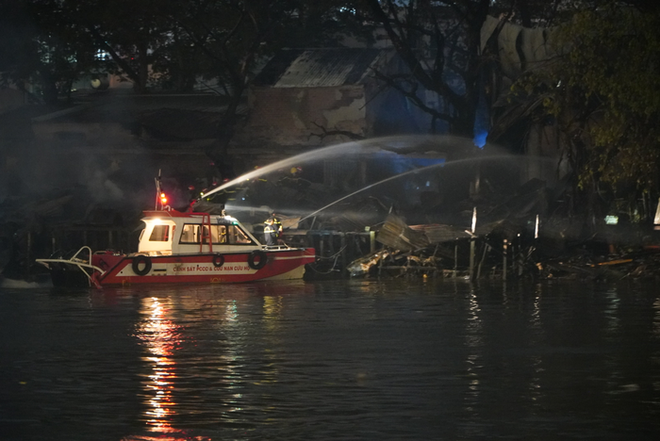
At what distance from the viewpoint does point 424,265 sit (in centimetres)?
3503

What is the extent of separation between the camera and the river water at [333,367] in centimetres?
1325

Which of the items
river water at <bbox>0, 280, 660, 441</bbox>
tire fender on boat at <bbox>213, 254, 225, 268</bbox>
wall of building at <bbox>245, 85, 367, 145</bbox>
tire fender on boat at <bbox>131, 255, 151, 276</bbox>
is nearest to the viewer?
river water at <bbox>0, 280, 660, 441</bbox>

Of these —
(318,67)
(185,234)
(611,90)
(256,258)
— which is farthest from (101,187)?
(611,90)

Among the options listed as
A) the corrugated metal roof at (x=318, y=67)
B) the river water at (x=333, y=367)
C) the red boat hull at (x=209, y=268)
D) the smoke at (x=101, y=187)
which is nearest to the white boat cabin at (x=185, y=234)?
the red boat hull at (x=209, y=268)

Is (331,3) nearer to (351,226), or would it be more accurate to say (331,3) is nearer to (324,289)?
→ (351,226)

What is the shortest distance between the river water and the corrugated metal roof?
72.9 feet

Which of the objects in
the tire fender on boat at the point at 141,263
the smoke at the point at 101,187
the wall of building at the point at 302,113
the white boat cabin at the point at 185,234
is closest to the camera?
the tire fender on boat at the point at 141,263

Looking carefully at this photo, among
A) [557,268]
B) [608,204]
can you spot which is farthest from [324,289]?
[608,204]

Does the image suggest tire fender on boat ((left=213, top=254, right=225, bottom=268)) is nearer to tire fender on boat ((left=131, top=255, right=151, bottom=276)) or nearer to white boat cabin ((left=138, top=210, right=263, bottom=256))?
white boat cabin ((left=138, top=210, right=263, bottom=256))

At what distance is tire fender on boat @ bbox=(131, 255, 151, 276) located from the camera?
31.7m

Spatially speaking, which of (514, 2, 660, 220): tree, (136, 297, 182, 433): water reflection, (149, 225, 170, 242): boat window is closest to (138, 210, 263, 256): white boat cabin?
(149, 225, 170, 242): boat window

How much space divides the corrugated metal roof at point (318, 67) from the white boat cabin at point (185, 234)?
17.3 metres

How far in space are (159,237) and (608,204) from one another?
47.9 feet

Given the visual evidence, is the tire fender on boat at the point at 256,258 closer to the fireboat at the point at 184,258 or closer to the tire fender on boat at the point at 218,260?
the fireboat at the point at 184,258
